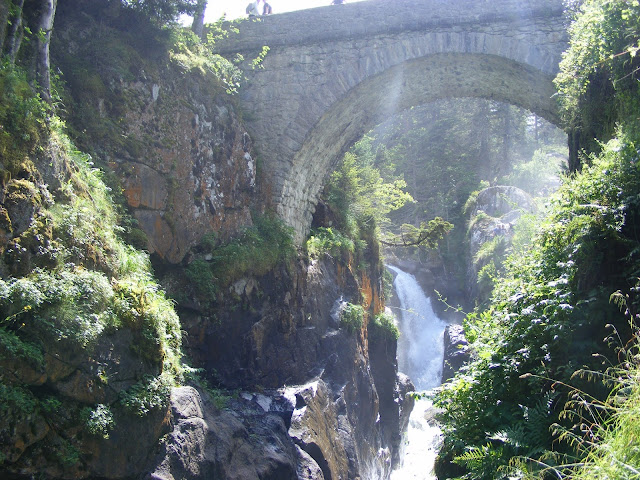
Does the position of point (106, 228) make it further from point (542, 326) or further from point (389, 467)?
point (389, 467)

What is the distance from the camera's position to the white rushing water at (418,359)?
1326 centimetres

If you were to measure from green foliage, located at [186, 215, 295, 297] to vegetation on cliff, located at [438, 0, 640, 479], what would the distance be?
405 centimetres

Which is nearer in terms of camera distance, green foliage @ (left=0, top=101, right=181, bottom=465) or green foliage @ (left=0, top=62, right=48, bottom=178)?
green foliage @ (left=0, top=101, right=181, bottom=465)

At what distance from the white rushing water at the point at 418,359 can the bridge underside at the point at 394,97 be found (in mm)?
4610

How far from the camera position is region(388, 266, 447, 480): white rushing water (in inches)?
522

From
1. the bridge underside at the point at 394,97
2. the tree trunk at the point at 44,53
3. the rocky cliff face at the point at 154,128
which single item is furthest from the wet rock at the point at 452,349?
the tree trunk at the point at 44,53

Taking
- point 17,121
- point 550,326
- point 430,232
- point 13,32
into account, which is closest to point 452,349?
point 430,232

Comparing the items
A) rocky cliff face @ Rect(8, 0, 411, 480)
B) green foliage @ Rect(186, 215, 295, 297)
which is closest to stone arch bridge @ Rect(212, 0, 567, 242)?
green foliage @ Rect(186, 215, 295, 297)

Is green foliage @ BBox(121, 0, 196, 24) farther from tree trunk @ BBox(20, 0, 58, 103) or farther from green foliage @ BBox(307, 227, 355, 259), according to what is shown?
green foliage @ BBox(307, 227, 355, 259)

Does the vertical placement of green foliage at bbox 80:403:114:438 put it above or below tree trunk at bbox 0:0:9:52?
below

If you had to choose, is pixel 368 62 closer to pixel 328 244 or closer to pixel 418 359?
pixel 328 244

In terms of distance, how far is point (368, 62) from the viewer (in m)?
10.2

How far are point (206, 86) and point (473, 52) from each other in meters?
4.91

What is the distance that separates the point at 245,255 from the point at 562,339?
5.65m
